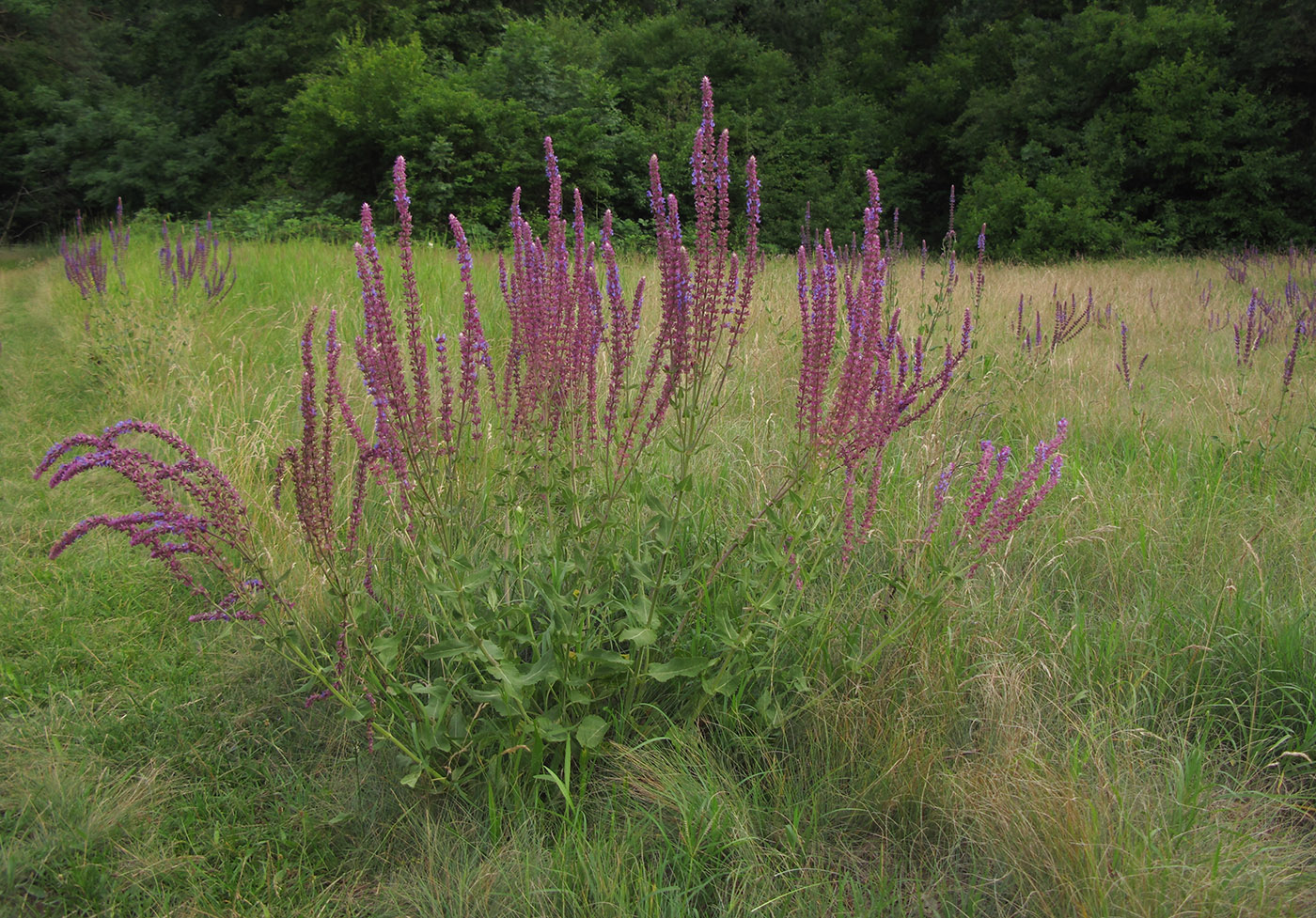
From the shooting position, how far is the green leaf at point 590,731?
6.72 ft

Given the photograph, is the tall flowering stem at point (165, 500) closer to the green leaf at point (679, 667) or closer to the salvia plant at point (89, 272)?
the green leaf at point (679, 667)

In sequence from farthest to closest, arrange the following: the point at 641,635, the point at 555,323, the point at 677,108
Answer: the point at 677,108 → the point at 555,323 → the point at 641,635

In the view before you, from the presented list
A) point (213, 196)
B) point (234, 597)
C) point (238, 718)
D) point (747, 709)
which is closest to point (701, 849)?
point (747, 709)

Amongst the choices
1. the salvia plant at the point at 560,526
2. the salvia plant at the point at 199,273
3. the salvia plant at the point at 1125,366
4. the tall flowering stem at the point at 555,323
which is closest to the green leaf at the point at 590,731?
the salvia plant at the point at 560,526

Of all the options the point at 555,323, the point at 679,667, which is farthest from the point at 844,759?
the point at 555,323

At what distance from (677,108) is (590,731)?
798 inches

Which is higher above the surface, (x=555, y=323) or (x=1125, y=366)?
(x=555, y=323)

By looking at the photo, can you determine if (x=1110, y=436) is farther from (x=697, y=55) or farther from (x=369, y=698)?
(x=697, y=55)

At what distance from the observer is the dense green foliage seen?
50.9 feet

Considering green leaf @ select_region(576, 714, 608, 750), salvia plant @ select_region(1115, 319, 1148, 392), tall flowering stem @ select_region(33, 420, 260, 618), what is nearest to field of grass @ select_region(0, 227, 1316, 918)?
green leaf @ select_region(576, 714, 608, 750)

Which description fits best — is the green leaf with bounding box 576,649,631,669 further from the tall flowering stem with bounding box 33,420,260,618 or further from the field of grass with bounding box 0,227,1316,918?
the tall flowering stem with bounding box 33,420,260,618

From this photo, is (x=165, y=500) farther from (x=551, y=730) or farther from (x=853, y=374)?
(x=853, y=374)

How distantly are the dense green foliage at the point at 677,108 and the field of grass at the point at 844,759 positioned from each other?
10922 mm

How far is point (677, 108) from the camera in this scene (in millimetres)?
20078
